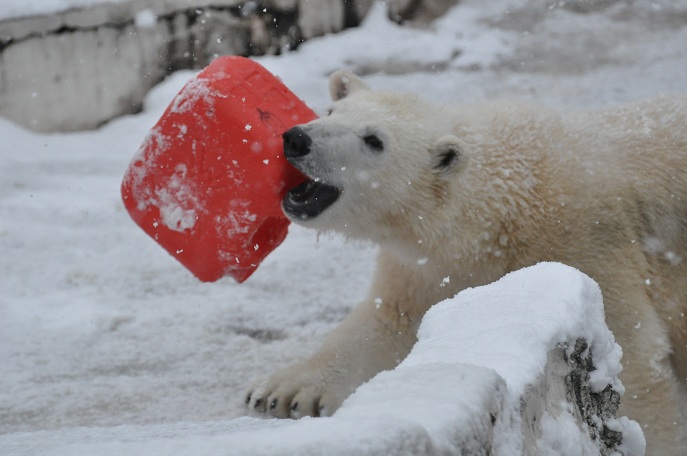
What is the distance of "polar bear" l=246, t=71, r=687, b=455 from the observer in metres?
3.36

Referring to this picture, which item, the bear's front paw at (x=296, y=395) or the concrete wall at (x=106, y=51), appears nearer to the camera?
the bear's front paw at (x=296, y=395)

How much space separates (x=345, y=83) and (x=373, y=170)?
52 centimetres

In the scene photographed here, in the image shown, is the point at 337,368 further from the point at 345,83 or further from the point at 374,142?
the point at 345,83

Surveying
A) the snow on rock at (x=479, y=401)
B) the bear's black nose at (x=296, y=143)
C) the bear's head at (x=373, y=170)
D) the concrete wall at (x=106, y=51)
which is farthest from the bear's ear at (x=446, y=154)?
the concrete wall at (x=106, y=51)

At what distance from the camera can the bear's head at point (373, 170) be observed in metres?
3.44

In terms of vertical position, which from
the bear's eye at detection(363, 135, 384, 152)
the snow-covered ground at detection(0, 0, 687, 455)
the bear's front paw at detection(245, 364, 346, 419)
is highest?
the bear's eye at detection(363, 135, 384, 152)

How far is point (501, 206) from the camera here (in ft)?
11.4

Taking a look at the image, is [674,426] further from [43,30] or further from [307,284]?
[43,30]

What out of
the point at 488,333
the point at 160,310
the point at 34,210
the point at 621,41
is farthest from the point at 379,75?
the point at 488,333

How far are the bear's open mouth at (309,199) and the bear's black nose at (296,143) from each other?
0.55 ft

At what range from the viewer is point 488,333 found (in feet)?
6.34

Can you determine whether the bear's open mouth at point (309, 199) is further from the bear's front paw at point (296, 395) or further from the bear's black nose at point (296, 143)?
the bear's front paw at point (296, 395)

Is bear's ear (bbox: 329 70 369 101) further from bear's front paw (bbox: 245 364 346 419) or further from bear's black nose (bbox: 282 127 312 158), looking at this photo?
bear's front paw (bbox: 245 364 346 419)

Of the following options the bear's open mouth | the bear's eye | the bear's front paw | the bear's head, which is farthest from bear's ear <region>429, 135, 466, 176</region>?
the bear's front paw
